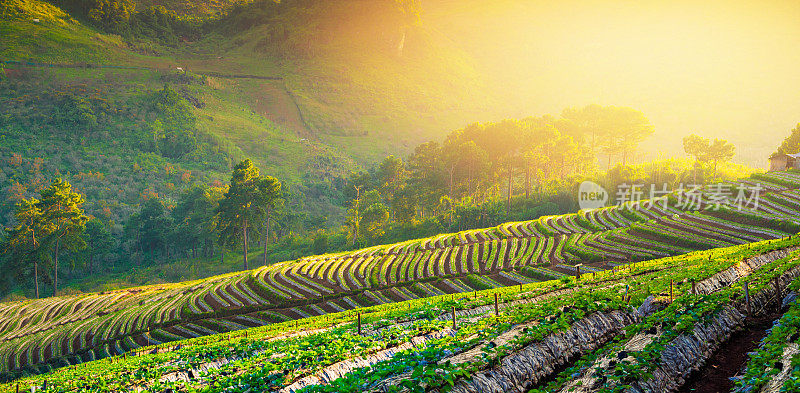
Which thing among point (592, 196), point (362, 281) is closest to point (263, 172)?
point (592, 196)

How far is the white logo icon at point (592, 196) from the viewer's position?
9950 cm

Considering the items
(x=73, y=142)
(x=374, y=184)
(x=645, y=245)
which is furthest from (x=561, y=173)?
(x=73, y=142)

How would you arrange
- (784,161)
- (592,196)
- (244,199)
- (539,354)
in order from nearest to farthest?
1. (539,354)
2. (784,161)
3. (244,199)
4. (592,196)

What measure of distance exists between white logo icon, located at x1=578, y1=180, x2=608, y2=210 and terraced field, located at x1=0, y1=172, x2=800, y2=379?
3054cm

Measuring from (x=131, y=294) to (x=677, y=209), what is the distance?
83.9 m

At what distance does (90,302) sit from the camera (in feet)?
207

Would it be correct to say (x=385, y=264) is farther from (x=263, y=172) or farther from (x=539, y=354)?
(x=263, y=172)

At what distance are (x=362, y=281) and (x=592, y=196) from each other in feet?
220

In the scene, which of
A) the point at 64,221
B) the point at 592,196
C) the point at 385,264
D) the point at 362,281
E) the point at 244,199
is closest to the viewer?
the point at 362,281

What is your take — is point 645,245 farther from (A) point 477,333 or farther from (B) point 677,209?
(A) point 477,333

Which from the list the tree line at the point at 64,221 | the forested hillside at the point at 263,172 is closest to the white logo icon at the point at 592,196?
the forested hillside at the point at 263,172

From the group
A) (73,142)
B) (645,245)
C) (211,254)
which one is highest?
(73,142)

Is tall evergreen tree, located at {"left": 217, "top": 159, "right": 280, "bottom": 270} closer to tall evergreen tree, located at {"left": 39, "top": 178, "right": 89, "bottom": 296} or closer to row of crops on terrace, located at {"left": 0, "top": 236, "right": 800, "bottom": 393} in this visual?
tall evergreen tree, located at {"left": 39, "top": 178, "right": 89, "bottom": 296}

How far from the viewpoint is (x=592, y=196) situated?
99.9m
